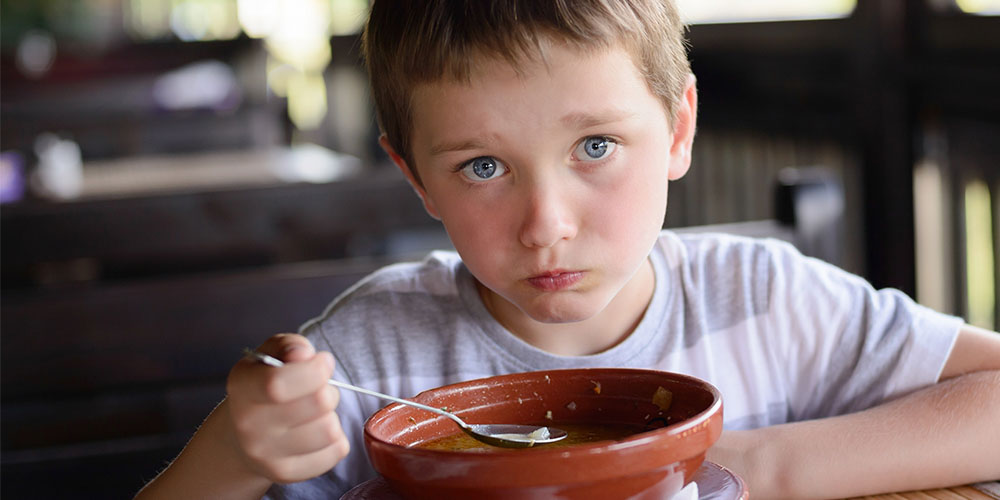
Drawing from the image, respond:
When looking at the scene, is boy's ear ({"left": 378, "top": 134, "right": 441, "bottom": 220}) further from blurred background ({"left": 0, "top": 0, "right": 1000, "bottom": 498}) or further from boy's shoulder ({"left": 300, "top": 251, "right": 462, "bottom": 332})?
blurred background ({"left": 0, "top": 0, "right": 1000, "bottom": 498})

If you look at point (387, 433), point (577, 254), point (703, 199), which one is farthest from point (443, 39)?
point (703, 199)

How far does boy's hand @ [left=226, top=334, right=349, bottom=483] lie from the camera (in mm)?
770

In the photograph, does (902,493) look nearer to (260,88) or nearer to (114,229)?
(114,229)

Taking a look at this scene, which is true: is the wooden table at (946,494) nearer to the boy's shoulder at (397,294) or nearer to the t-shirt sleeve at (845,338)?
the t-shirt sleeve at (845,338)

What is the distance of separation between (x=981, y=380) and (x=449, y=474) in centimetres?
62

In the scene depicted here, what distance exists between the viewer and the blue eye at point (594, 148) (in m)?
0.98

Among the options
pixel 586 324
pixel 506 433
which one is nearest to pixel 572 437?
pixel 506 433

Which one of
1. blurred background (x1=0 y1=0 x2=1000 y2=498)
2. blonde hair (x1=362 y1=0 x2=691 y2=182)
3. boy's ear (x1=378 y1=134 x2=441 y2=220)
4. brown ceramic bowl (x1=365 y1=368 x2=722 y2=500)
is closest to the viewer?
brown ceramic bowl (x1=365 y1=368 x2=722 y2=500)

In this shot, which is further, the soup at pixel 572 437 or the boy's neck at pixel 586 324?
the boy's neck at pixel 586 324

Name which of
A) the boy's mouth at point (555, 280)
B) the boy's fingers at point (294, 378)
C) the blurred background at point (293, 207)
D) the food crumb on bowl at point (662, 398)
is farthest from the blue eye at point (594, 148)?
the blurred background at point (293, 207)

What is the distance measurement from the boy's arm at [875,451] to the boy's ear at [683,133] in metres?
0.30

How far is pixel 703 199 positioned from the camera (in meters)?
4.50

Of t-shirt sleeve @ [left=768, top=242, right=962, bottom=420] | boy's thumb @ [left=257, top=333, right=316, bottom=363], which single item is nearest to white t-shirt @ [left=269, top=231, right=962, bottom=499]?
t-shirt sleeve @ [left=768, top=242, right=962, bottom=420]

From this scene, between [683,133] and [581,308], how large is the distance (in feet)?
0.88
